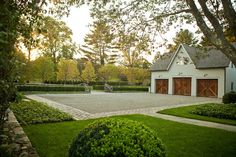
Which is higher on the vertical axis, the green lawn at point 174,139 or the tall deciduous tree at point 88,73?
the tall deciduous tree at point 88,73

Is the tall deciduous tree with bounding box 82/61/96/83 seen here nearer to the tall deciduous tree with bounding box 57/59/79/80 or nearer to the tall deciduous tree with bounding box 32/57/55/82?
the tall deciduous tree with bounding box 57/59/79/80

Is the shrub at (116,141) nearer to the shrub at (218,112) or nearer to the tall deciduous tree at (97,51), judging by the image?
the shrub at (218,112)

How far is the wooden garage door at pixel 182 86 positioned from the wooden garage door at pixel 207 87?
149 cm

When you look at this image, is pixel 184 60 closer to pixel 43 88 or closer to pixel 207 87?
pixel 207 87

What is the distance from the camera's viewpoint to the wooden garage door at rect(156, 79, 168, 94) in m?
34.6

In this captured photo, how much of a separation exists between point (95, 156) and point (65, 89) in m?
29.1

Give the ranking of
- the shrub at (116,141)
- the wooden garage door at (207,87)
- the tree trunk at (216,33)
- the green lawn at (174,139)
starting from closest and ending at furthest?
the shrub at (116,141), the green lawn at (174,139), the tree trunk at (216,33), the wooden garage door at (207,87)

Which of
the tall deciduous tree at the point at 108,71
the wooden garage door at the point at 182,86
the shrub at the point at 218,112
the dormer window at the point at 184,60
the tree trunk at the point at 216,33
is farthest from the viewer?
the tall deciduous tree at the point at 108,71

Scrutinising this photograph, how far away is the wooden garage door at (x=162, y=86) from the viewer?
3462cm

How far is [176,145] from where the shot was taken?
7.32 m

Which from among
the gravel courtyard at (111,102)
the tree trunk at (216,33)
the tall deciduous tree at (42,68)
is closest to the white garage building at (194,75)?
the gravel courtyard at (111,102)

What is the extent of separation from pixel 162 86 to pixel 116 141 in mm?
31998

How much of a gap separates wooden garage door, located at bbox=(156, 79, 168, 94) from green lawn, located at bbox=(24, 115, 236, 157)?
2429cm

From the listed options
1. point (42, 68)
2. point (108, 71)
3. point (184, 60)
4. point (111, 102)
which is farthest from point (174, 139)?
point (108, 71)
